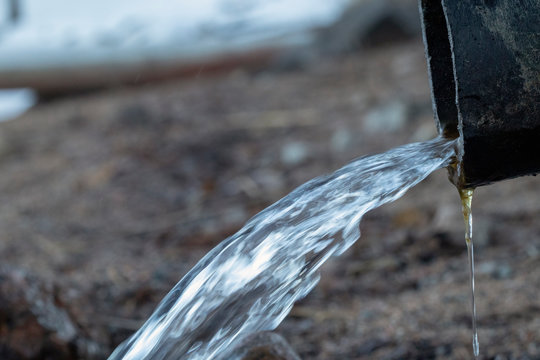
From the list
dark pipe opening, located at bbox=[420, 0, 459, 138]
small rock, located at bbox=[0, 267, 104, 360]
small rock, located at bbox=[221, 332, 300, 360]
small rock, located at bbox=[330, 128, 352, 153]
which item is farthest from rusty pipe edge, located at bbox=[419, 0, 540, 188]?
small rock, located at bbox=[330, 128, 352, 153]

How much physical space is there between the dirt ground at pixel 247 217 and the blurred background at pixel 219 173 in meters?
0.01

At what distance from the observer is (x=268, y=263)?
147 centimetres

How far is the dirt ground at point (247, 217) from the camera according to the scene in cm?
193

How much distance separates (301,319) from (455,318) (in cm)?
47

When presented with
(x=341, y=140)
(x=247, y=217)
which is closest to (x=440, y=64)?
(x=247, y=217)

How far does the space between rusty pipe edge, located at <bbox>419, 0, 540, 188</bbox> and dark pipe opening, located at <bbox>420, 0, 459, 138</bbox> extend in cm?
13

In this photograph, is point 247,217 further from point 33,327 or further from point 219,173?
point 33,327

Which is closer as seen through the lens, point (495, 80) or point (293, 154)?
point (495, 80)

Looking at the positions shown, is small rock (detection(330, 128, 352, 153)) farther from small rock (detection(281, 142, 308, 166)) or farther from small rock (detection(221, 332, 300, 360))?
small rock (detection(221, 332, 300, 360))

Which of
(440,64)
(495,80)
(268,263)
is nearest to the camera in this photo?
(495,80)

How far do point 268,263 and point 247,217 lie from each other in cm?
191

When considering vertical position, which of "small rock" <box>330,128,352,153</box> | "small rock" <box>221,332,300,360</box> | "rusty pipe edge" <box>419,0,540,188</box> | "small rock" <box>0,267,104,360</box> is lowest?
"small rock" <box>330,128,352,153</box>

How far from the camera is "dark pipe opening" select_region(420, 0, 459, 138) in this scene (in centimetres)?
132

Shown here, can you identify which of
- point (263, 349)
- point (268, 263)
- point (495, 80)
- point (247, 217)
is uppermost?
point (495, 80)
